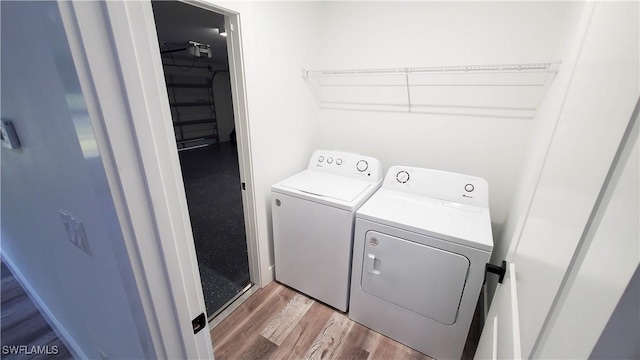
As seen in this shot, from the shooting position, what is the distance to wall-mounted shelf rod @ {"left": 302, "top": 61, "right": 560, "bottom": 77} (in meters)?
1.41

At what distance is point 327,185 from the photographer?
1864 millimetres

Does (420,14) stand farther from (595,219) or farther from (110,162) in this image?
(110,162)

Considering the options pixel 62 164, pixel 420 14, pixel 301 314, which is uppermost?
pixel 420 14

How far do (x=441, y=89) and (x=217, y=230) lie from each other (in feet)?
8.79

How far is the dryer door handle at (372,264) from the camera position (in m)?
1.52

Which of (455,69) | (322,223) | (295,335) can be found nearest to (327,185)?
(322,223)

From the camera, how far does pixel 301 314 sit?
183 centimetres

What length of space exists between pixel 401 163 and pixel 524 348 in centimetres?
173

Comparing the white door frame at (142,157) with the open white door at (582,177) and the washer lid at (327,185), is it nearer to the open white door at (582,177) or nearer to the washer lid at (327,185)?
the open white door at (582,177)

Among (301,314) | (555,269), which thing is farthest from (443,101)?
(301,314)

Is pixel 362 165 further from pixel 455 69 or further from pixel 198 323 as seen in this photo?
pixel 198 323

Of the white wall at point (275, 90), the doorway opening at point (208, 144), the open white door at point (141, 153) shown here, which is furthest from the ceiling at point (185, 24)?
the open white door at point (141, 153)

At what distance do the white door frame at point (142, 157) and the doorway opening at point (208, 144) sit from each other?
144cm

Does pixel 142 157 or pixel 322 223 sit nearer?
pixel 142 157
